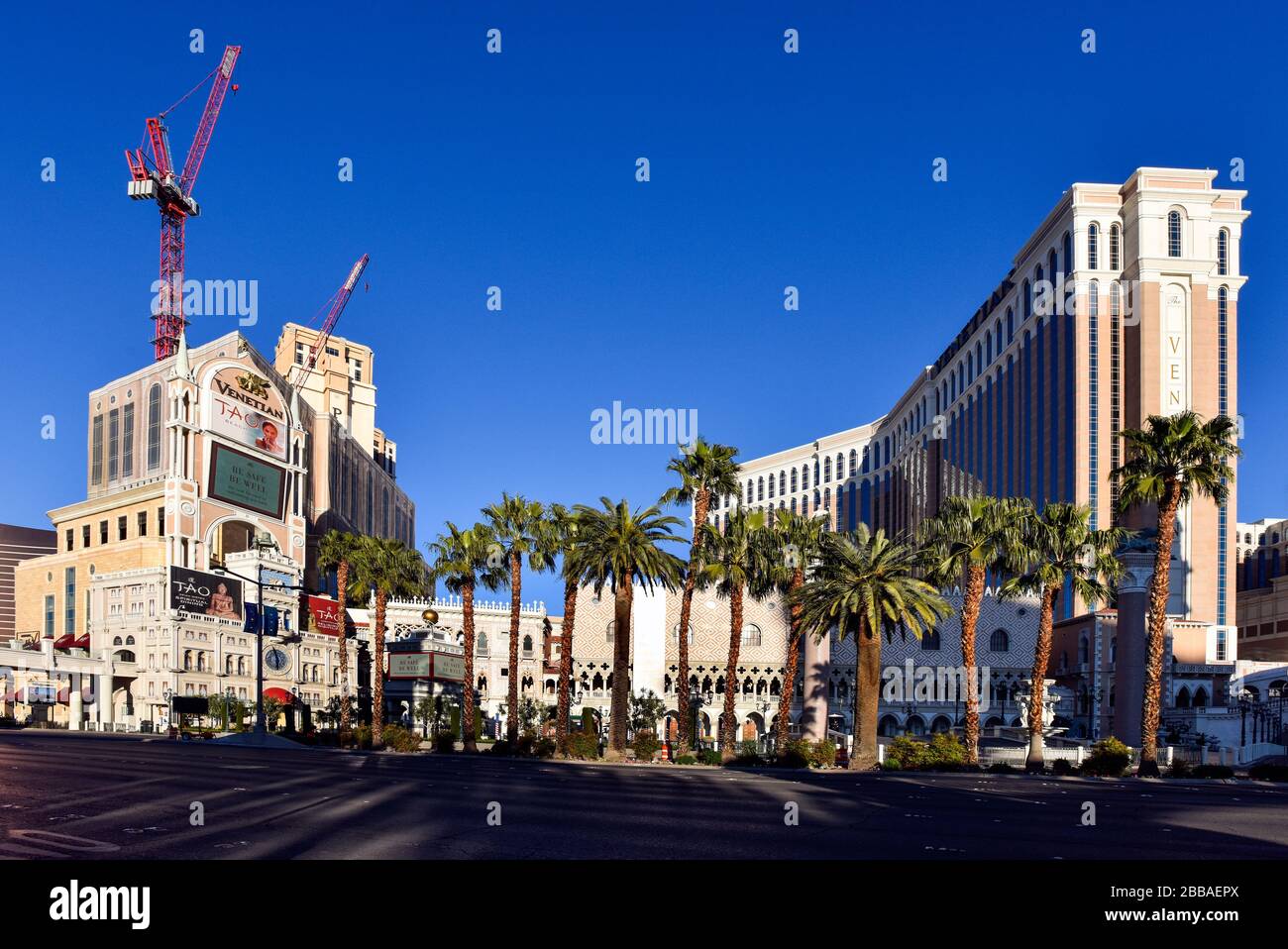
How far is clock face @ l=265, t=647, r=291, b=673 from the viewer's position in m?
111

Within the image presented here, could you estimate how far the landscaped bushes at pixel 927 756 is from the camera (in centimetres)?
5050

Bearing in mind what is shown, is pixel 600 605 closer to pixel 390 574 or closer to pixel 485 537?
pixel 390 574

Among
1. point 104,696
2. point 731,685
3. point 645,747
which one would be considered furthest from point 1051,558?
point 104,696

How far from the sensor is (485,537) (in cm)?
6272

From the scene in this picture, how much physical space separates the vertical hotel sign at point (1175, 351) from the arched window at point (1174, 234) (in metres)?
3.45

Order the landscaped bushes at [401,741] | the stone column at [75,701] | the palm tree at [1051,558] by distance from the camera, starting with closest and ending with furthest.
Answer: the palm tree at [1051,558]
the landscaped bushes at [401,741]
the stone column at [75,701]

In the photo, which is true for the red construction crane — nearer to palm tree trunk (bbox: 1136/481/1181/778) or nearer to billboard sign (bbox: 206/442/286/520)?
billboard sign (bbox: 206/442/286/520)

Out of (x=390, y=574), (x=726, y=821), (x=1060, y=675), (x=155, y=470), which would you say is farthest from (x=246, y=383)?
(x=726, y=821)

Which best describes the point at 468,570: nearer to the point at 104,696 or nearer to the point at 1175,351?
the point at 104,696

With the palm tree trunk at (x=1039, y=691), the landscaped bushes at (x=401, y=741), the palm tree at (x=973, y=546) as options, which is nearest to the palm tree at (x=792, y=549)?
the palm tree at (x=973, y=546)

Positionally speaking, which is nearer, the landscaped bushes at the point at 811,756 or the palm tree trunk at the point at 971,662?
the palm tree trunk at the point at 971,662

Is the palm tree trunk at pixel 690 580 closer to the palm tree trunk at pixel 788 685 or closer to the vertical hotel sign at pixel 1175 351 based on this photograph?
the palm tree trunk at pixel 788 685

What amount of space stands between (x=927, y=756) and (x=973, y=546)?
9341 millimetres
